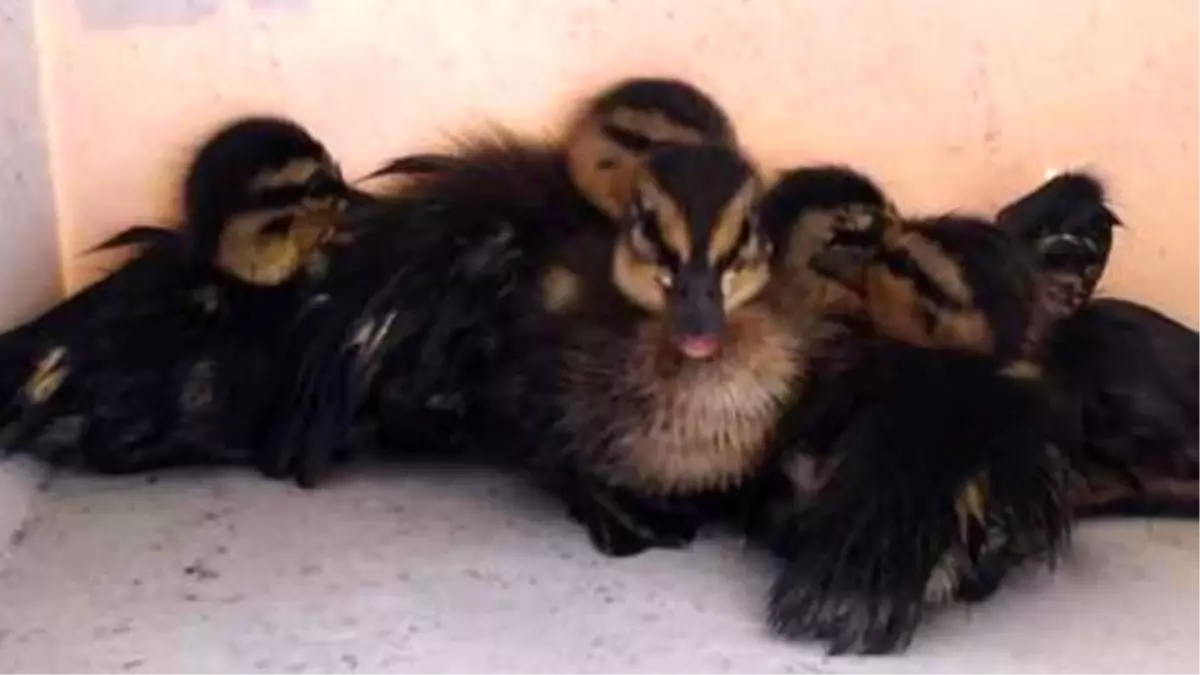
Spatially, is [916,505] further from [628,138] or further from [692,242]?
[628,138]

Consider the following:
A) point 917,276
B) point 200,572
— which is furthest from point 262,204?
point 917,276

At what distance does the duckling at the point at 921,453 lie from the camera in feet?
5.19

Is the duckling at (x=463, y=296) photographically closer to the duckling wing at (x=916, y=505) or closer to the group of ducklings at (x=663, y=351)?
the group of ducklings at (x=663, y=351)

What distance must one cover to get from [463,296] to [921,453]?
329mm

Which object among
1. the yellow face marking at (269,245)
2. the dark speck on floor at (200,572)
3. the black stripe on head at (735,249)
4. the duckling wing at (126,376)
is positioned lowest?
the dark speck on floor at (200,572)

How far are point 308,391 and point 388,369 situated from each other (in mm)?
53

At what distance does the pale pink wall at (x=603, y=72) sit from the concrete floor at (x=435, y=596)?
26 centimetres

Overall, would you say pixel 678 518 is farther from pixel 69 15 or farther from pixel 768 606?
pixel 69 15

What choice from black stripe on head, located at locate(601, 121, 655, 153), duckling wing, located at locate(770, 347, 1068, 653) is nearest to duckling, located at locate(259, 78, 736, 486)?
black stripe on head, located at locate(601, 121, 655, 153)

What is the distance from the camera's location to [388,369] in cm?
179

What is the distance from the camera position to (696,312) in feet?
5.31

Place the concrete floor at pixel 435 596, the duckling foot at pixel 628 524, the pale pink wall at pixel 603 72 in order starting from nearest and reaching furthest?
the concrete floor at pixel 435 596
the duckling foot at pixel 628 524
the pale pink wall at pixel 603 72

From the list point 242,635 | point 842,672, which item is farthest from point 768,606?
point 242,635

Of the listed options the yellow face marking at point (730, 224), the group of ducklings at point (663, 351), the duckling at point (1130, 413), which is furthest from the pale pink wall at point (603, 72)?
the yellow face marking at point (730, 224)
